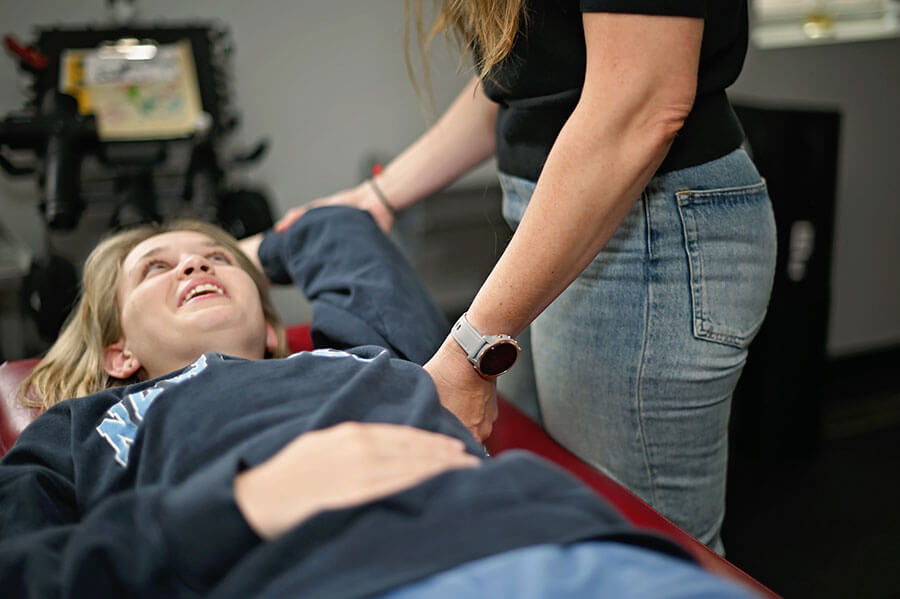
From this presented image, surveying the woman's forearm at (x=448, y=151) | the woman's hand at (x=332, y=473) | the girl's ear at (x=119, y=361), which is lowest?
the girl's ear at (x=119, y=361)

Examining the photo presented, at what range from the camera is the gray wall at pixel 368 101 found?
2.43 m

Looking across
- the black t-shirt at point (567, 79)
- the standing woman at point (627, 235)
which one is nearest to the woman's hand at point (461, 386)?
the standing woman at point (627, 235)

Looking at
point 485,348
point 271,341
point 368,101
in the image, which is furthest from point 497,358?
point 368,101

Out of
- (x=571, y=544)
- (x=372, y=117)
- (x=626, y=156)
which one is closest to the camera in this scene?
(x=571, y=544)

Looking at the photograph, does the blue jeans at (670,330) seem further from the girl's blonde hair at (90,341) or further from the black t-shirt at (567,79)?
the girl's blonde hair at (90,341)

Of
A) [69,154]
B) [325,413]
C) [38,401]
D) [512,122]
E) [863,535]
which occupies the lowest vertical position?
[863,535]

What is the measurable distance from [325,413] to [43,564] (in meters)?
0.30

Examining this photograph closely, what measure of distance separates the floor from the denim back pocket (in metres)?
1.15

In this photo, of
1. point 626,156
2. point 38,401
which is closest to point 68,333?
point 38,401

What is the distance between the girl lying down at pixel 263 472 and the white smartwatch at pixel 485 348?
7cm

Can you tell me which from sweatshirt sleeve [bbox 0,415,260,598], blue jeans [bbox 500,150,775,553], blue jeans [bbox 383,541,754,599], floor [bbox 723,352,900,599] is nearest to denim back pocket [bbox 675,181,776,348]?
blue jeans [bbox 500,150,775,553]

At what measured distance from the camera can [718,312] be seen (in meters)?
1.01

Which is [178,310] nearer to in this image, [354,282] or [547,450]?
[354,282]

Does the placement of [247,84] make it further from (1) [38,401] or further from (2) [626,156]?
(2) [626,156]
